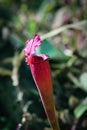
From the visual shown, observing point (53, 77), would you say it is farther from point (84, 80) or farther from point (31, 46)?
point (31, 46)

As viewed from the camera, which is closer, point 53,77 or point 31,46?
point 31,46

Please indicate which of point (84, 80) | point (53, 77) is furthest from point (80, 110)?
point (53, 77)

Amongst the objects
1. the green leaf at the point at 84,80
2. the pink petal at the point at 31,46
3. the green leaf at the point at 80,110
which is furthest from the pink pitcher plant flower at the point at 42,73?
the green leaf at the point at 84,80

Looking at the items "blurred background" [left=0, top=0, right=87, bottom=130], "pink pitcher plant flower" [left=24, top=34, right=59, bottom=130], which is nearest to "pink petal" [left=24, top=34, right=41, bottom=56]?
"pink pitcher plant flower" [left=24, top=34, right=59, bottom=130]

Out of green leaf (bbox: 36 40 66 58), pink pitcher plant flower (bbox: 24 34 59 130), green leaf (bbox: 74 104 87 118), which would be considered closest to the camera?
pink pitcher plant flower (bbox: 24 34 59 130)

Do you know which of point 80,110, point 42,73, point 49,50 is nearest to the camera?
point 42,73

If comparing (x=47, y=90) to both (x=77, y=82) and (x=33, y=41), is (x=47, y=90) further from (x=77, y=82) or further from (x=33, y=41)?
(x=77, y=82)

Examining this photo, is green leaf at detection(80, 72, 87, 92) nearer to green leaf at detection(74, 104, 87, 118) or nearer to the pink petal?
green leaf at detection(74, 104, 87, 118)
